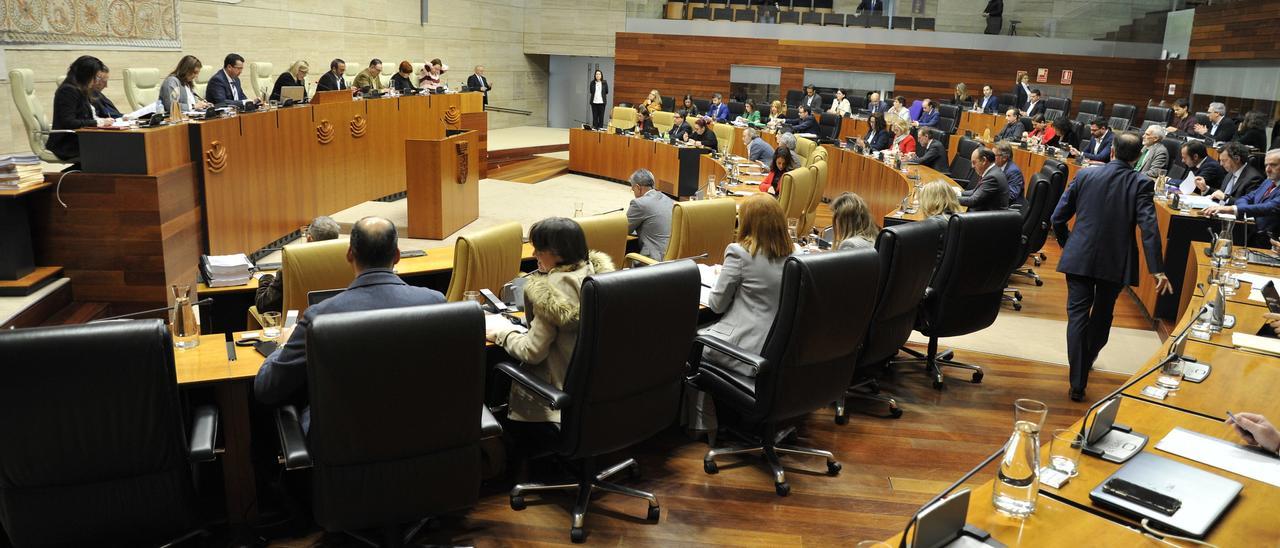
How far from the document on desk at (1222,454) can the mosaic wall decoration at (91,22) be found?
9.71 metres

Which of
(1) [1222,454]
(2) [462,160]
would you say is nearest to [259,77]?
(2) [462,160]

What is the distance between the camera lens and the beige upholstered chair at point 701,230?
4957mm

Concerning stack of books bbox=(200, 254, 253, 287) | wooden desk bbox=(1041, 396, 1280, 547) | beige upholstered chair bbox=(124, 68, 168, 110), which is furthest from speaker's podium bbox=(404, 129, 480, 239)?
wooden desk bbox=(1041, 396, 1280, 547)

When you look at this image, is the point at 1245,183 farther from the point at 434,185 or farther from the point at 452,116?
the point at 452,116

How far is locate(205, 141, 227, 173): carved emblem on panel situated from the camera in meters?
6.48

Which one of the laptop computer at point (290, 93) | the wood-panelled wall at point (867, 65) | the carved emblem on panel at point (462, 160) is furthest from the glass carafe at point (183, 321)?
the wood-panelled wall at point (867, 65)

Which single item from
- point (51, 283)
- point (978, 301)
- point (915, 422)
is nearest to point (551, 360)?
point (915, 422)

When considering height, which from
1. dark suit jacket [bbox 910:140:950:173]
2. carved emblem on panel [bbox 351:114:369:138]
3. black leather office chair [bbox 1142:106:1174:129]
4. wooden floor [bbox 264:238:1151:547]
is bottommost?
wooden floor [bbox 264:238:1151:547]

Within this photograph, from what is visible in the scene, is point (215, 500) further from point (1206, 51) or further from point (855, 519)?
point (1206, 51)

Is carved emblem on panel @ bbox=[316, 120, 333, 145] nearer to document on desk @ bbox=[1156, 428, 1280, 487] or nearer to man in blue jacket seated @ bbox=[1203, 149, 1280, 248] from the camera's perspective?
man in blue jacket seated @ bbox=[1203, 149, 1280, 248]

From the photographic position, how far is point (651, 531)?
3.27 m

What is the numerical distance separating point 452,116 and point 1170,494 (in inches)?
439

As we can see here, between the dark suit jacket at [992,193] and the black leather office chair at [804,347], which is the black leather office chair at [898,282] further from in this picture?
the dark suit jacket at [992,193]

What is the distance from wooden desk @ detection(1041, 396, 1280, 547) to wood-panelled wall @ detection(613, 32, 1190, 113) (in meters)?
16.7
